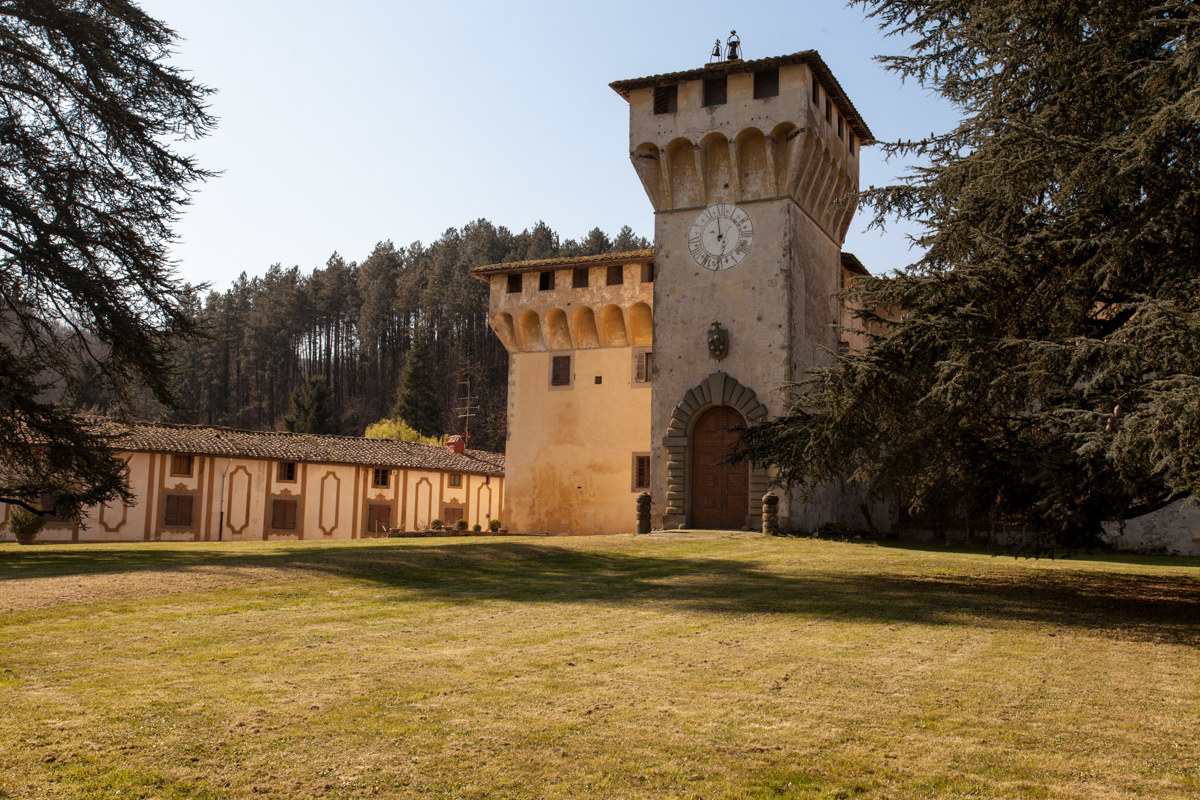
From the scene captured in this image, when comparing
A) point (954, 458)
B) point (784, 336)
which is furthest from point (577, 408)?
point (954, 458)

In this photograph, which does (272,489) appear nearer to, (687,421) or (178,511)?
(178,511)

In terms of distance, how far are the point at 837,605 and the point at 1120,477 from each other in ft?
10.8

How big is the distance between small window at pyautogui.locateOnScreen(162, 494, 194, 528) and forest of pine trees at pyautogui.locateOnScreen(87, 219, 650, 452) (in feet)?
120

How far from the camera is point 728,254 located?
1072 inches

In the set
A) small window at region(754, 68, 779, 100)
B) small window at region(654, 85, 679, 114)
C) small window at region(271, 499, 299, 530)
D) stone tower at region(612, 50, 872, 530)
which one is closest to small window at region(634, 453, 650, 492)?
stone tower at region(612, 50, 872, 530)

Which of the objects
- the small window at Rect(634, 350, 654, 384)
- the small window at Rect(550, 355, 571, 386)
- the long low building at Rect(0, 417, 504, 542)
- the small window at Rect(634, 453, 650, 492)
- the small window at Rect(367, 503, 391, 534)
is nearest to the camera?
the small window at Rect(634, 453, 650, 492)

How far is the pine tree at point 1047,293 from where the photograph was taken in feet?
30.0

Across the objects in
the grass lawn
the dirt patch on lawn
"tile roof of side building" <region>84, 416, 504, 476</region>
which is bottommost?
the grass lawn

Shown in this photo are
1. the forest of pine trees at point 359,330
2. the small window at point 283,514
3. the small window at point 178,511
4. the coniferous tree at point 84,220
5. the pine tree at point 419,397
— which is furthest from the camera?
the forest of pine trees at point 359,330

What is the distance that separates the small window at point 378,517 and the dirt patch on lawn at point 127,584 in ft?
92.3

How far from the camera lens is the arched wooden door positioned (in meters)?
26.6

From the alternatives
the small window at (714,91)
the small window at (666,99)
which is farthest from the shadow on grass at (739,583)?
the small window at (666,99)

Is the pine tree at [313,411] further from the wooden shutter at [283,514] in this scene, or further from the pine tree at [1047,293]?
the pine tree at [1047,293]

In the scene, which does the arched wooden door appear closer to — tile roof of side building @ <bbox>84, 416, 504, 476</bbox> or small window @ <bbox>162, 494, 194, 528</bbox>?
tile roof of side building @ <bbox>84, 416, 504, 476</bbox>
